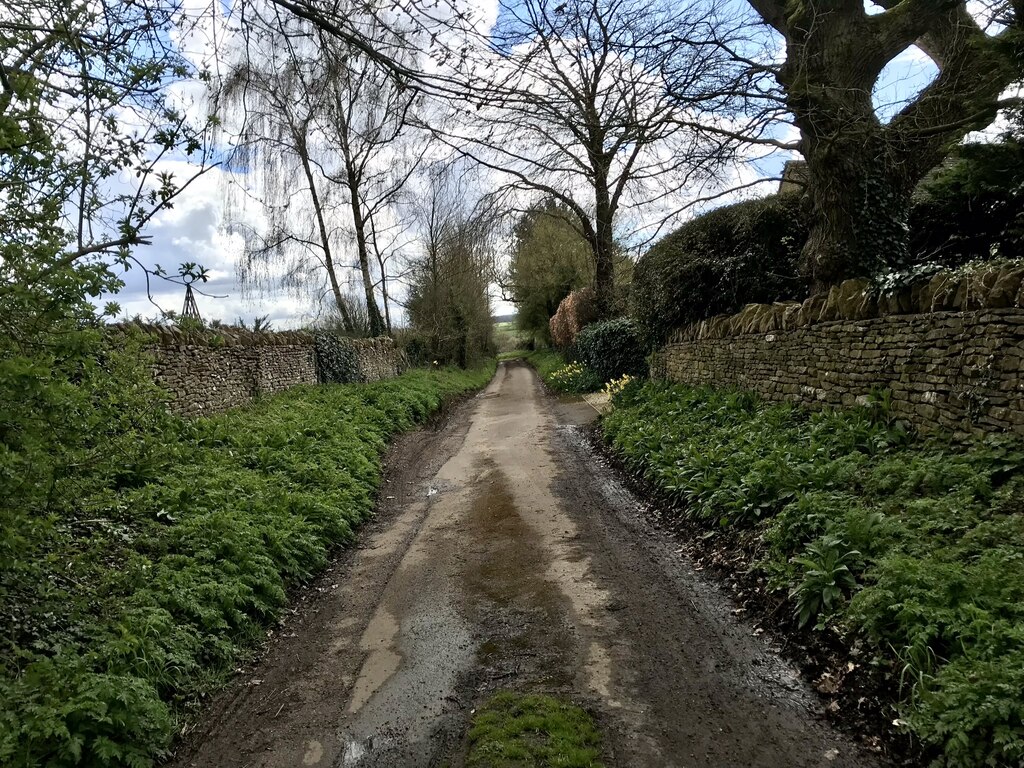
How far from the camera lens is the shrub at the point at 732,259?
11297 millimetres

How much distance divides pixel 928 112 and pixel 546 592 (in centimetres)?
911

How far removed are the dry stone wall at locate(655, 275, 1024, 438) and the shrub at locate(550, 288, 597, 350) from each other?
15192mm

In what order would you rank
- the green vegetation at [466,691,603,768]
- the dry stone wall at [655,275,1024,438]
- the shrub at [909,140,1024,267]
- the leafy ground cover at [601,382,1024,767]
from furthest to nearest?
1. the shrub at [909,140,1024,267]
2. the dry stone wall at [655,275,1024,438]
3. the green vegetation at [466,691,603,768]
4. the leafy ground cover at [601,382,1024,767]

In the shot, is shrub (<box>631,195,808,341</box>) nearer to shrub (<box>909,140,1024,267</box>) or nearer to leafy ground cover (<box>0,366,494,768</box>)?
shrub (<box>909,140,1024,267</box>)

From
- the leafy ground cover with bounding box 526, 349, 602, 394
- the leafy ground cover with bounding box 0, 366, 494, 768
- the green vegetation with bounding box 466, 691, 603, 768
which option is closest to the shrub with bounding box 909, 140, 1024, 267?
the green vegetation with bounding box 466, 691, 603, 768

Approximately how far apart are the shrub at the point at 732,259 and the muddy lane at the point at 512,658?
6.12 meters

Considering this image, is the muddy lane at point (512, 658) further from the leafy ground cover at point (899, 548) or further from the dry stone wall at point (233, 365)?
the dry stone wall at point (233, 365)

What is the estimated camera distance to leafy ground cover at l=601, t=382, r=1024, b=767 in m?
2.86

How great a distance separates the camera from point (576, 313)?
26.2 m

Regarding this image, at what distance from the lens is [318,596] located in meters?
5.62

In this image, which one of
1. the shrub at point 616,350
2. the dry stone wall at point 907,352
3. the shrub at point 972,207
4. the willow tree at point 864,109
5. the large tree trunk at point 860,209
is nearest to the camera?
the dry stone wall at point 907,352

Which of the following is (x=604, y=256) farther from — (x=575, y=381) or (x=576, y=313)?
(x=576, y=313)

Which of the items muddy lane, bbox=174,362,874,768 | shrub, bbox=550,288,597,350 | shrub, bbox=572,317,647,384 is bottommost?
muddy lane, bbox=174,362,874,768

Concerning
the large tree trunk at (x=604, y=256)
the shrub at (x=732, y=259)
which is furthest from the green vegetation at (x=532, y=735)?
the large tree trunk at (x=604, y=256)
